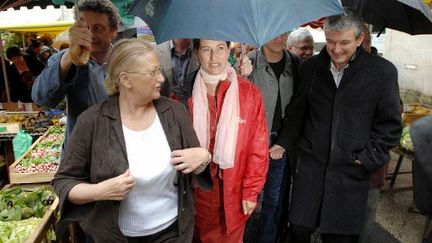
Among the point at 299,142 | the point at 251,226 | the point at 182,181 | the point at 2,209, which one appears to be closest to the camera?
the point at 182,181

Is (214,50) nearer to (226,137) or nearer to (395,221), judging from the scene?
(226,137)

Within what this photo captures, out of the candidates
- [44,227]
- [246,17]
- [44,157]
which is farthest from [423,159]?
[44,157]

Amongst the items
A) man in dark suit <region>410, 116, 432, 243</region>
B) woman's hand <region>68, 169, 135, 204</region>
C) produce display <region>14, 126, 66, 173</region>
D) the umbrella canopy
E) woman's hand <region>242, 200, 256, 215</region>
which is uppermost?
the umbrella canopy

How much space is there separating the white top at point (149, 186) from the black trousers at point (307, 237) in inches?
54.2

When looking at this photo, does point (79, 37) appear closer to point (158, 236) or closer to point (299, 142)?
point (158, 236)

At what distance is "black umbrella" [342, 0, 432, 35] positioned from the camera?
115 inches

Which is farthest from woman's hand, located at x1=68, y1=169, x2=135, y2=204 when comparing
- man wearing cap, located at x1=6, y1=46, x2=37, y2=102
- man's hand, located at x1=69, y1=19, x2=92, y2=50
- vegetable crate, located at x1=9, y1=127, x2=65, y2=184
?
man wearing cap, located at x1=6, y1=46, x2=37, y2=102

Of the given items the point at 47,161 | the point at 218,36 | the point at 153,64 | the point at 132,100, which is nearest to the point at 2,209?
the point at 47,161

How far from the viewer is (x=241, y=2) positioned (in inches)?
73.3

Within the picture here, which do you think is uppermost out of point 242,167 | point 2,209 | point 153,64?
point 153,64

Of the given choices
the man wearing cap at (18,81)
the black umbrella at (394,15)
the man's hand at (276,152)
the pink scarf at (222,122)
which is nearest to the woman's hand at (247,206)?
the pink scarf at (222,122)

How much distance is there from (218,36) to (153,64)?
365 millimetres

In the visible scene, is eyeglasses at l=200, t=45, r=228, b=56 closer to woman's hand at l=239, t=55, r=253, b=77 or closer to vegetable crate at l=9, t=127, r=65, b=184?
woman's hand at l=239, t=55, r=253, b=77

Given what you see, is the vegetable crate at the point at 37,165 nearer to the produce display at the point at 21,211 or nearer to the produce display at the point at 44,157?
the produce display at the point at 44,157
